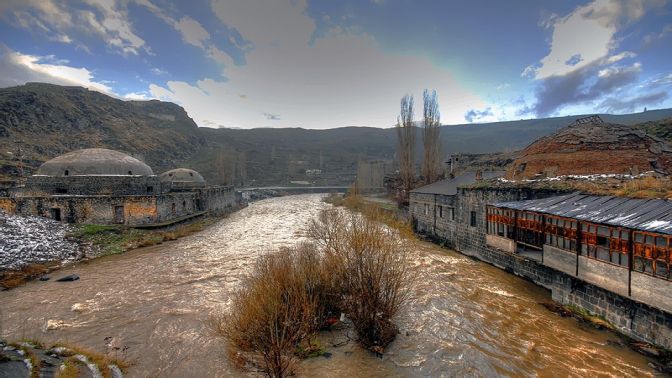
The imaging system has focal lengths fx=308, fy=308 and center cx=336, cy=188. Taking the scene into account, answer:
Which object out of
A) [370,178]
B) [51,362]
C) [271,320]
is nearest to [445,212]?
[271,320]

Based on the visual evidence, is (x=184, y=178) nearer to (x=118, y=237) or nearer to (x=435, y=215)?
(x=118, y=237)

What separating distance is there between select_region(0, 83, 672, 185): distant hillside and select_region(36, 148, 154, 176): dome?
511 inches

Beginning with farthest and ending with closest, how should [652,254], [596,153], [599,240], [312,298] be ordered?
[596,153]
[599,240]
[312,298]
[652,254]

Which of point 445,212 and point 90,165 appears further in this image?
point 90,165

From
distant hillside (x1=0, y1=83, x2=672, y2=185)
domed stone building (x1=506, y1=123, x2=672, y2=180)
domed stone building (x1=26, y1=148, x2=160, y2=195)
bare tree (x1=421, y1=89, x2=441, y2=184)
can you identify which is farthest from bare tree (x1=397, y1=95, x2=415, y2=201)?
distant hillside (x1=0, y1=83, x2=672, y2=185)

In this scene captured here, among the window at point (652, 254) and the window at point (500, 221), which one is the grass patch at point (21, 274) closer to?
the window at point (500, 221)

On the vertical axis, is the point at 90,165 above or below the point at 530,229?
above

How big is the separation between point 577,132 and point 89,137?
90.7 m

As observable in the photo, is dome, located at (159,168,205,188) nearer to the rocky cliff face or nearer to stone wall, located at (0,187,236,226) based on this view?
stone wall, located at (0,187,236,226)

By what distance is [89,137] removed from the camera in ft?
237

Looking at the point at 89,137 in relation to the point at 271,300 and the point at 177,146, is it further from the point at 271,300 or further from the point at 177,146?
the point at 271,300

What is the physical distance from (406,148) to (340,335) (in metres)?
32.6

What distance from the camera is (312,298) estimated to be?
938cm

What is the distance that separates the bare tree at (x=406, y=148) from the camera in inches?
1517
